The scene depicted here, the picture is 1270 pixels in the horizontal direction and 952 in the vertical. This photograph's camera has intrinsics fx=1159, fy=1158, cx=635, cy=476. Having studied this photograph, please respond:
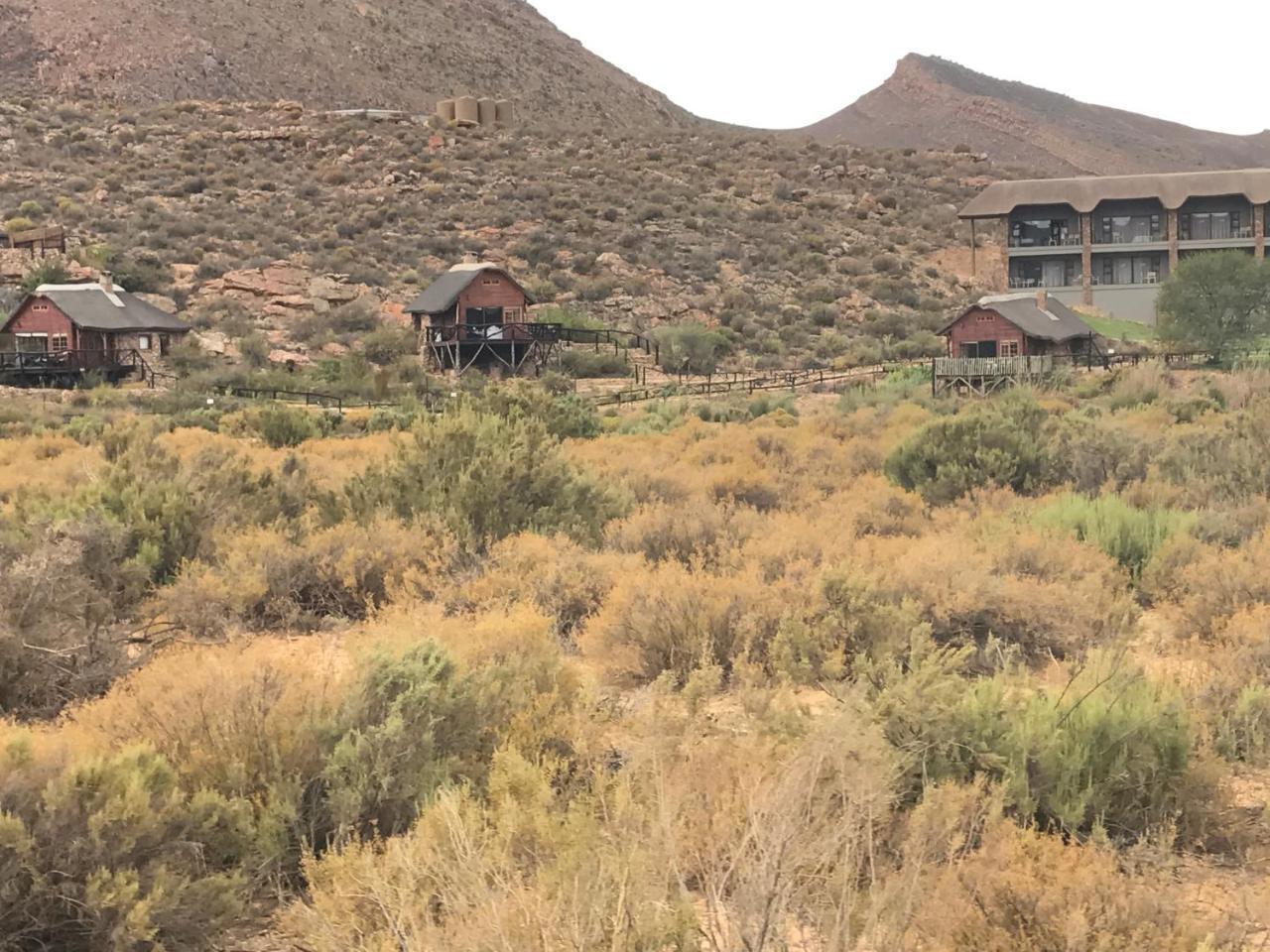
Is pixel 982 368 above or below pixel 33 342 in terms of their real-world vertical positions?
below

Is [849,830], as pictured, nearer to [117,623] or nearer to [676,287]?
[117,623]

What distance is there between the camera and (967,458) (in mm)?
14867

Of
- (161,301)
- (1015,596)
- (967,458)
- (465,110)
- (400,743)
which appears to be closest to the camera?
(400,743)

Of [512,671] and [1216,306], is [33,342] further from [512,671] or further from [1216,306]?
[1216,306]

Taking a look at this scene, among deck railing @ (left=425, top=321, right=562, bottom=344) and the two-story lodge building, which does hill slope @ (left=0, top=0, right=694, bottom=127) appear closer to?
the two-story lodge building

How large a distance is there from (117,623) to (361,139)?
6975 centimetres

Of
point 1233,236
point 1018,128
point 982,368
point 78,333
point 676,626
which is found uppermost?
point 1018,128

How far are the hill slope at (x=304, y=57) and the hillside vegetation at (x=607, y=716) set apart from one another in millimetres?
91685

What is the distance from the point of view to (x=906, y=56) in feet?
639

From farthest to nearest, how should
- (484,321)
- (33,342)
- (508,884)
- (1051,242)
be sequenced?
1. (1051,242)
2. (484,321)
3. (33,342)
4. (508,884)

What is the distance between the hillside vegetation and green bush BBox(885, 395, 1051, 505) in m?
1.59

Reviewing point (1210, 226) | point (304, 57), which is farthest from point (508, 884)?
point (304, 57)

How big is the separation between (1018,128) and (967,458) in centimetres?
17008

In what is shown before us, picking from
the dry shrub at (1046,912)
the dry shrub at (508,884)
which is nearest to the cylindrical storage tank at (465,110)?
the dry shrub at (508,884)
